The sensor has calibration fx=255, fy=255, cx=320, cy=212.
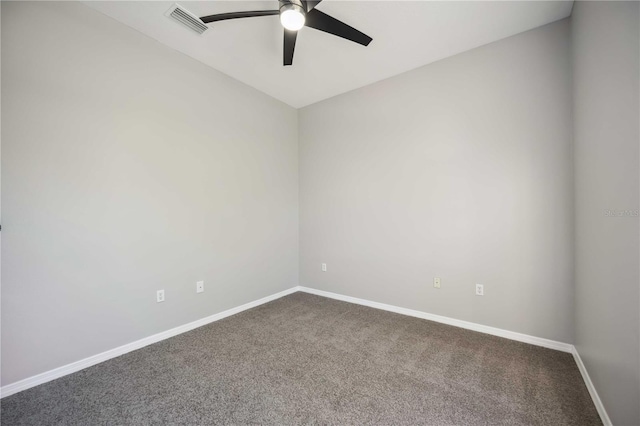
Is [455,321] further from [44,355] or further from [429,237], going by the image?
[44,355]

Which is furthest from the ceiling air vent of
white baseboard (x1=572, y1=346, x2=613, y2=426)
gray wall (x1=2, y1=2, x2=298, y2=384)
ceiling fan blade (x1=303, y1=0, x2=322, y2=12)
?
white baseboard (x1=572, y1=346, x2=613, y2=426)

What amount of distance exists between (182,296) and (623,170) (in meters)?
3.28

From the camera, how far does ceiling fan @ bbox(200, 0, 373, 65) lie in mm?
1632

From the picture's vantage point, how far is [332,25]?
183 centimetres

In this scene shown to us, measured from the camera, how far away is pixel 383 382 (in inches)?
68.7

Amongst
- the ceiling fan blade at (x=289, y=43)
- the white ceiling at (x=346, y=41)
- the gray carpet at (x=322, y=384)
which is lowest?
the gray carpet at (x=322, y=384)

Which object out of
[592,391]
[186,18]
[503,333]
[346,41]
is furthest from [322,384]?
[186,18]

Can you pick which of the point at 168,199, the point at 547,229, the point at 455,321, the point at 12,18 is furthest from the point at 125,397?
the point at 547,229

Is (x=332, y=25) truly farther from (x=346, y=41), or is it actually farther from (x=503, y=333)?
(x=503, y=333)


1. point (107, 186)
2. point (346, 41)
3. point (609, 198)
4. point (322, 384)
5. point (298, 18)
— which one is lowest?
point (322, 384)

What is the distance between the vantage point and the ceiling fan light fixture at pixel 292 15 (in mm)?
1621

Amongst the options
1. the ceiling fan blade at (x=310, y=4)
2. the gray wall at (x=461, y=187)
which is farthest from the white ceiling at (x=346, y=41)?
the ceiling fan blade at (x=310, y=4)

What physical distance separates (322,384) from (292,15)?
2.44 m

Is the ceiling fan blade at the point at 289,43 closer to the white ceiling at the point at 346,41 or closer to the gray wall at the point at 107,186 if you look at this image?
the white ceiling at the point at 346,41
